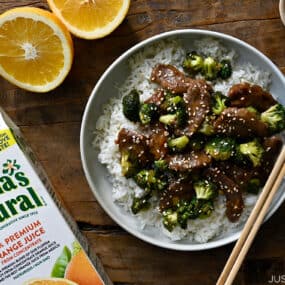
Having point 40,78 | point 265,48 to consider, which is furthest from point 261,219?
point 40,78

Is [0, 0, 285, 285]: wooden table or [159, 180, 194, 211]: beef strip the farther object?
[0, 0, 285, 285]: wooden table

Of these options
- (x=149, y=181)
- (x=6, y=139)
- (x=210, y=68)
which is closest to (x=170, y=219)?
(x=149, y=181)

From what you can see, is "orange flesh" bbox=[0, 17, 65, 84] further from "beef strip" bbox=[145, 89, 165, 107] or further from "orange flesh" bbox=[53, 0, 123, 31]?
"beef strip" bbox=[145, 89, 165, 107]

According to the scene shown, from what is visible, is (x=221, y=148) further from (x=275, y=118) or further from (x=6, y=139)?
(x=6, y=139)

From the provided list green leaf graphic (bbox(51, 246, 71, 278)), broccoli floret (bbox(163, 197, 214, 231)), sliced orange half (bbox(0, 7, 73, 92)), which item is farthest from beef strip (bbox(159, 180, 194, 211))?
sliced orange half (bbox(0, 7, 73, 92))

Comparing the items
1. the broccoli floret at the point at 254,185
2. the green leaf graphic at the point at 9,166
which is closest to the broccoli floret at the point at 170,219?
the broccoli floret at the point at 254,185

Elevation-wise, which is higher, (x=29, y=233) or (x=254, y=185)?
(x=29, y=233)
